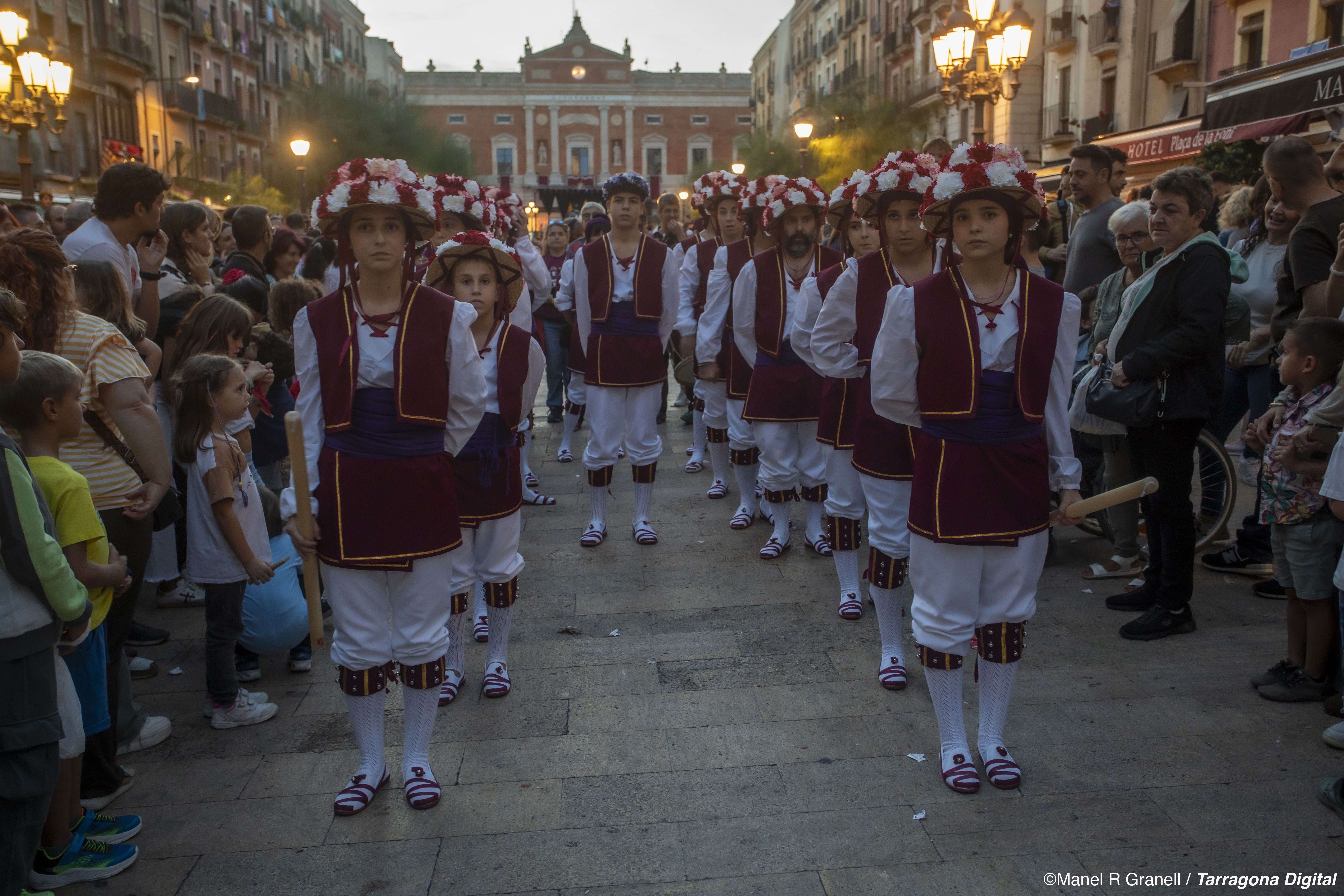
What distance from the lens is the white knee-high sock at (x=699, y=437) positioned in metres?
9.32

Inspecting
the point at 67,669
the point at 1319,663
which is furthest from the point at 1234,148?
the point at 67,669

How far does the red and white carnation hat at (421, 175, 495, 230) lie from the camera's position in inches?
218

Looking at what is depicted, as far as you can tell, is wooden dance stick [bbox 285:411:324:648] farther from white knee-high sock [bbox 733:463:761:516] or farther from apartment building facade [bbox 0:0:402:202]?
apartment building facade [bbox 0:0:402:202]

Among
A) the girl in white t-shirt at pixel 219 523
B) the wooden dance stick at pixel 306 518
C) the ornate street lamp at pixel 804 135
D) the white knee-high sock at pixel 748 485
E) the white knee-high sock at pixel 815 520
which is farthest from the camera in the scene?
the ornate street lamp at pixel 804 135

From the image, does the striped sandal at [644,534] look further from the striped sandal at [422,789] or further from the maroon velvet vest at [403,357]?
the maroon velvet vest at [403,357]

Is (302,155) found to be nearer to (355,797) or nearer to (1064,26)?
(1064,26)

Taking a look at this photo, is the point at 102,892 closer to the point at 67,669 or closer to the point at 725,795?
the point at 67,669

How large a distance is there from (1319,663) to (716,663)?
2441mm

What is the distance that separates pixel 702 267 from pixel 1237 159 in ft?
32.1

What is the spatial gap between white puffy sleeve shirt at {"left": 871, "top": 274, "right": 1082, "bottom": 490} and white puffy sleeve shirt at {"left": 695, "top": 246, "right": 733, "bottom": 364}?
317 cm

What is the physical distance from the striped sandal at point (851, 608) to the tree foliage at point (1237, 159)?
36.6 ft

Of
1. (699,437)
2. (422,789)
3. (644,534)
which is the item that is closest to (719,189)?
(699,437)

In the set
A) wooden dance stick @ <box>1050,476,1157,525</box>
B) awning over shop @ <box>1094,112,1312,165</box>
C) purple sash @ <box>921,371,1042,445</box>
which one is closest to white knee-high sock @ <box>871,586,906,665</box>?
purple sash @ <box>921,371,1042,445</box>

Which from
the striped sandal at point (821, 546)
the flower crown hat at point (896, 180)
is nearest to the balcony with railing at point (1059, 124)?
the striped sandal at point (821, 546)
